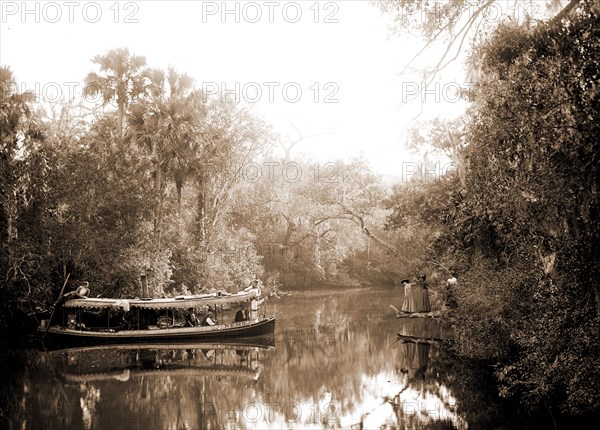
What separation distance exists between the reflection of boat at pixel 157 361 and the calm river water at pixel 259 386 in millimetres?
36

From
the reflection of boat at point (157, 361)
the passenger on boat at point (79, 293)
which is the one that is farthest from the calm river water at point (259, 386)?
the passenger on boat at point (79, 293)

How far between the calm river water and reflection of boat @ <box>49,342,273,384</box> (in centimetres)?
4

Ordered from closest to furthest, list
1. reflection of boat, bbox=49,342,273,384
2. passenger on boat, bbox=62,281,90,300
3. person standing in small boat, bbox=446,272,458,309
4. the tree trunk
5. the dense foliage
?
the dense foliage → reflection of boat, bbox=49,342,273,384 → person standing in small boat, bbox=446,272,458,309 → passenger on boat, bbox=62,281,90,300 → the tree trunk

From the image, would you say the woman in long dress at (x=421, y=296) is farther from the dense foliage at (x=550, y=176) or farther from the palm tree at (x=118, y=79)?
the palm tree at (x=118, y=79)

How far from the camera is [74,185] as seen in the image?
1050 inches

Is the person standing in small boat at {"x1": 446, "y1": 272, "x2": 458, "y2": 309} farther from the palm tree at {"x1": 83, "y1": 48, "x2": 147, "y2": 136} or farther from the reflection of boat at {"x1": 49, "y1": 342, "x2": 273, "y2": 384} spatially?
the palm tree at {"x1": 83, "y1": 48, "x2": 147, "y2": 136}

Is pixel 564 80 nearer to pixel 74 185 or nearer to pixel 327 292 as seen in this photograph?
pixel 74 185

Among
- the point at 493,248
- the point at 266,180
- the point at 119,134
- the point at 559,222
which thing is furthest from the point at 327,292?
the point at 559,222

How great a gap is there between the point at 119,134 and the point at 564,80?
2605 cm

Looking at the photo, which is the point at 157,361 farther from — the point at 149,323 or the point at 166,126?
the point at 166,126

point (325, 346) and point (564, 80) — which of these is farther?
point (325, 346)

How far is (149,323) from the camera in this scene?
81.5 feet

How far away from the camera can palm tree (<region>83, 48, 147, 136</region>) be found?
31.0 m

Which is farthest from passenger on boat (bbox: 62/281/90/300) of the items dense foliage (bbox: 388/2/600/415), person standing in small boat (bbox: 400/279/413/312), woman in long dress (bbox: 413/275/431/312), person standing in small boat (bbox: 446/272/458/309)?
dense foliage (bbox: 388/2/600/415)
